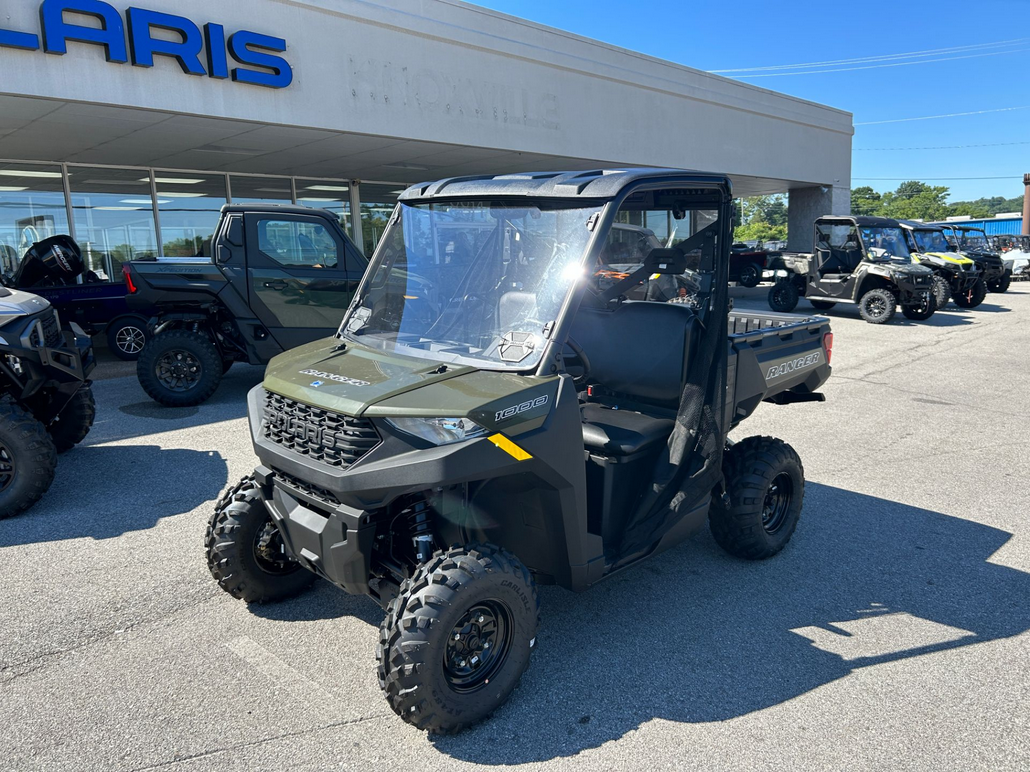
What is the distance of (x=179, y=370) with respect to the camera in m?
8.08

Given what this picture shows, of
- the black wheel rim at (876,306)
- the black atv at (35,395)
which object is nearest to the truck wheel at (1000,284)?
the black wheel rim at (876,306)

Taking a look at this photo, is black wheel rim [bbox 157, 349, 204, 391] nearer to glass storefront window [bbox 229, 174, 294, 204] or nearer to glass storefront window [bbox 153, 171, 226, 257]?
glass storefront window [bbox 153, 171, 226, 257]

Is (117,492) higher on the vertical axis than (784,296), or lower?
lower

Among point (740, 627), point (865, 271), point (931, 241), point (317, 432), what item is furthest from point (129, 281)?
point (931, 241)

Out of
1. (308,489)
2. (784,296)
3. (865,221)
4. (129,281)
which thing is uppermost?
(865,221)

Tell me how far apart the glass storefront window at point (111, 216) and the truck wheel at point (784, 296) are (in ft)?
42.9

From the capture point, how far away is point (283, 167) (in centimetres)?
1510

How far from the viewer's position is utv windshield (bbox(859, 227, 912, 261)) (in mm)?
15617

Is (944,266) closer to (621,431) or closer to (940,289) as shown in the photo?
(940,289)

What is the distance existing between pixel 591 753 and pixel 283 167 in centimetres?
1451

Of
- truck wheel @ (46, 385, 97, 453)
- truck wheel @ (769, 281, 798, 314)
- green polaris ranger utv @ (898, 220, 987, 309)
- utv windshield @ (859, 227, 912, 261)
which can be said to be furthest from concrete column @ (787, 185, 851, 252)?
truck wheel @ (46, 385, 97, 453)

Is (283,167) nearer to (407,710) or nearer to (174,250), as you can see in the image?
(174,250)

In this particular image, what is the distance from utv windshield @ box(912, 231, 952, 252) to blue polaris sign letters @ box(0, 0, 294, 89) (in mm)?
13699

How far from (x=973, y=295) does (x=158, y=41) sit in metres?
17.3
